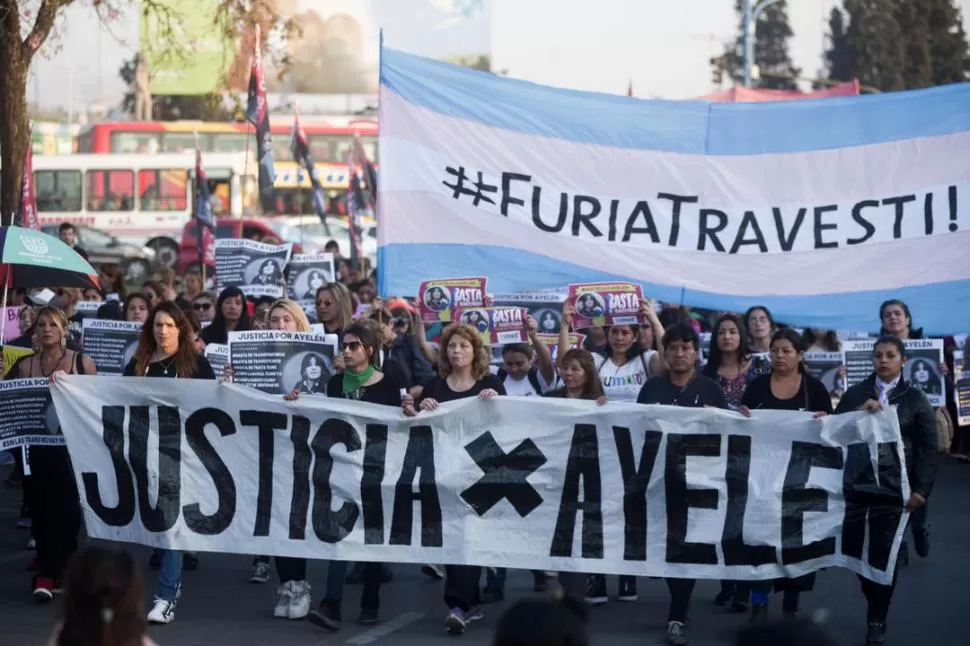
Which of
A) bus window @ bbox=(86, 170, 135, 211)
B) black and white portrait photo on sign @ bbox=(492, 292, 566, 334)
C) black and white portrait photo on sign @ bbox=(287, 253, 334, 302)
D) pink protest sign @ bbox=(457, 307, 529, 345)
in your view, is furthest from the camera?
bus window @ bbox=(86, 170, 135, 211)

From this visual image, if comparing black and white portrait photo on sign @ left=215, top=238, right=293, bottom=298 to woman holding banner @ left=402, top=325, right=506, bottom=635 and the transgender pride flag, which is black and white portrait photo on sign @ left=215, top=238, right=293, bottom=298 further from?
woman holding banner @ left=402, top=325, right=506, bottom=635

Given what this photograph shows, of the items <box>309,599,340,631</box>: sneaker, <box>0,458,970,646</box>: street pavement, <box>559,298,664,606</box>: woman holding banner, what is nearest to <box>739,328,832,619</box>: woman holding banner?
<box>0,458,970,646</box>: street pavement

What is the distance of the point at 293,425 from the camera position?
848 cm

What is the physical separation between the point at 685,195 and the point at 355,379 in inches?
86.6

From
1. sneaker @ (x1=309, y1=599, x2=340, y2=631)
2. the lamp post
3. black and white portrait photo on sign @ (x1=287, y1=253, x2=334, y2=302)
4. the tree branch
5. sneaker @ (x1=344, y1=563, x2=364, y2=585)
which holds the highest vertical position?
the lamp post

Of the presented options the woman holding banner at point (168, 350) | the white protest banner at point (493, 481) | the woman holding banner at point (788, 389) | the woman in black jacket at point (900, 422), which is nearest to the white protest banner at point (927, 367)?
the woman in black jacket at point (900, 422)

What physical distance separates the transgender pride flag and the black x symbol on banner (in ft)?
4.76

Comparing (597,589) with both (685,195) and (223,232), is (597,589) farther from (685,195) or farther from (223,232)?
(223,232)

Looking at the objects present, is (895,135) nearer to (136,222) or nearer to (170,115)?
(136,222)

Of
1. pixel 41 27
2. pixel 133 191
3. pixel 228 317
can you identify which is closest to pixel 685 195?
pixel 228 317

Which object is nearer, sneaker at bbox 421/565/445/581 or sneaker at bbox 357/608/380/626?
sneaker at bbox 357/608/380/626

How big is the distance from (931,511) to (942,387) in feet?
3.92

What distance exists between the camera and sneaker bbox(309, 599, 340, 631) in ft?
26.5

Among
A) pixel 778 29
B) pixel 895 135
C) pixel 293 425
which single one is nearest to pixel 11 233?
pixel 293 425
